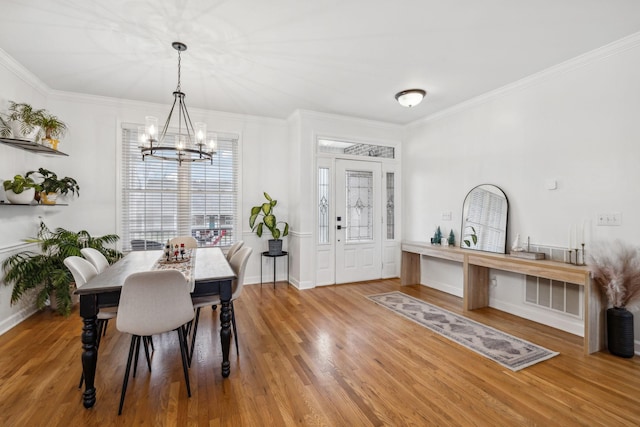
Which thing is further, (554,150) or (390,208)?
(390,208)

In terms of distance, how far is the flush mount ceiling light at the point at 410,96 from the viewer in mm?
3943

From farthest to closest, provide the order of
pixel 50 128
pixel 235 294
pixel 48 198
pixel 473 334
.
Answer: pixel 48 198
pixel 50 128
pixel 473 334
pixel 235 294

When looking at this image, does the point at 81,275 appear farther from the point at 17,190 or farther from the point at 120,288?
the point at 17,190

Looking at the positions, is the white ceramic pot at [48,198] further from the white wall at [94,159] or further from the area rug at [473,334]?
the area rug at [473,334]

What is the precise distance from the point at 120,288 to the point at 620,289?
3979mm

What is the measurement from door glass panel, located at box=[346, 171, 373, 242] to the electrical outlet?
302cm

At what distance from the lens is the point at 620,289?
2619 millimetres

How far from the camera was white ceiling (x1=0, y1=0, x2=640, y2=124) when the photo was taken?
7.80 ft

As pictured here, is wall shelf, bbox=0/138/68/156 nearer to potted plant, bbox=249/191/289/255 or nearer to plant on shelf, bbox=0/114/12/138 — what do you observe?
plant on shelf, bbox=0/114/12/138

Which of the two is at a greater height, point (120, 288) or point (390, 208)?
point (390, 208)

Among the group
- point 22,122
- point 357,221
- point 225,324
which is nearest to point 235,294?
point 225,324

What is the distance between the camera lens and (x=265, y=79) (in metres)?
3.66

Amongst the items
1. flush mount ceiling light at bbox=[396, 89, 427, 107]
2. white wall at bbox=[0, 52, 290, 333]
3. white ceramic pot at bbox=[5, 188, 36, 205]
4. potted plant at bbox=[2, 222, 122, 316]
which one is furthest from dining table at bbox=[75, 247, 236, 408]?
flush mount ceiling light at bbox=[396, 89, 427, 107]

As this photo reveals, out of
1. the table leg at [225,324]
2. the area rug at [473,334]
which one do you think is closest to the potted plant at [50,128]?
the table leg at [225,324]
